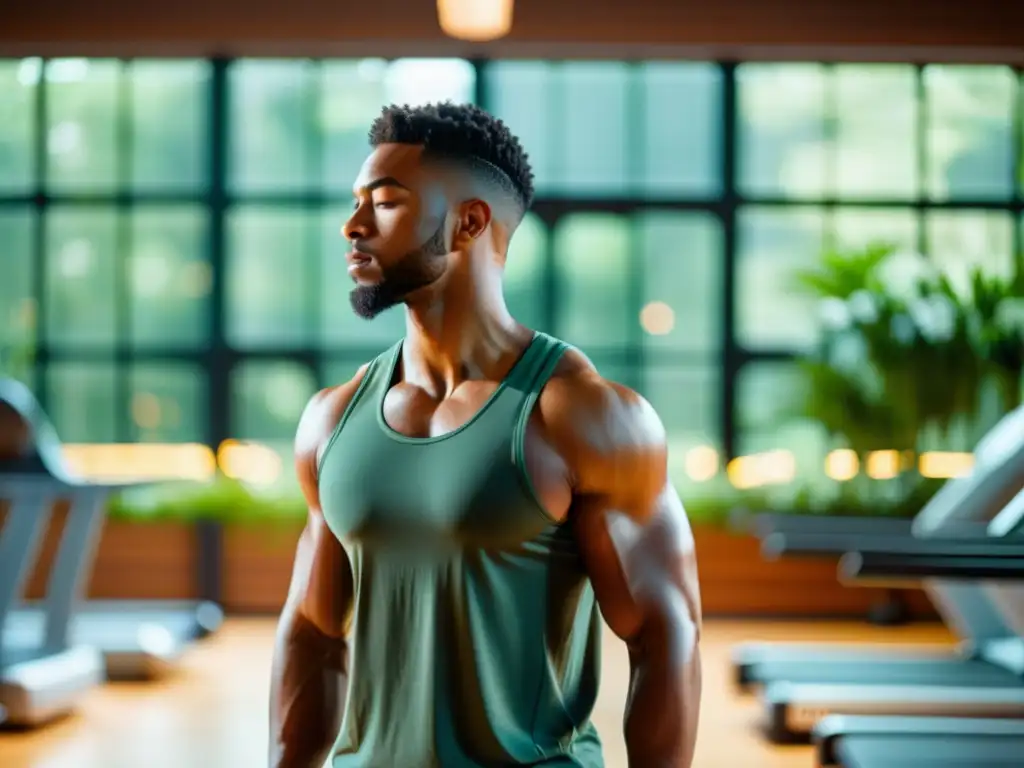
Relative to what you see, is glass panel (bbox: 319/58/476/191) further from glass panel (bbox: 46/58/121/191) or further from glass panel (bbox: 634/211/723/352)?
glass panel (bbox: 634/211/723/352)

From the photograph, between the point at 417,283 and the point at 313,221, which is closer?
the point at 417,283

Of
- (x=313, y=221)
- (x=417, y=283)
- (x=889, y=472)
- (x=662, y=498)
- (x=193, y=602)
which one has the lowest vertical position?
(x=193, y=602)

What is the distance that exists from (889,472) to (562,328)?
186cm

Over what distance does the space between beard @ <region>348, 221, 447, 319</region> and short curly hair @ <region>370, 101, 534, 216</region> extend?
2.4 inches

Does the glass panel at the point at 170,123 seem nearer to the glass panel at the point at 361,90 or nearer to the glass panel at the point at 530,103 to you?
the glass panel at the point at 361,90

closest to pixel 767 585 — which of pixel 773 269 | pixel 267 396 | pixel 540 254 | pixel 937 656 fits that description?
pixel 773 269

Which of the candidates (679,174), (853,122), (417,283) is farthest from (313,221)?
(417,283)

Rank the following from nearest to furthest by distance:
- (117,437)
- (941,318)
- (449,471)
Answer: (449,471) → (941,318) → (117,437)

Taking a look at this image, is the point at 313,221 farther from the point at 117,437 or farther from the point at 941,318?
the point at 941,318

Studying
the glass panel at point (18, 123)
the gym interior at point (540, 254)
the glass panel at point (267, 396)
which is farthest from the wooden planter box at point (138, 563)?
the glass panel at point (18, 123)

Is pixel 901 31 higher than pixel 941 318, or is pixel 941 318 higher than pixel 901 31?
pixel 901 31

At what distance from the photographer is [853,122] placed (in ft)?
22.9

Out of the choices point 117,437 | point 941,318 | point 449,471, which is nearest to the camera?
point 449,471

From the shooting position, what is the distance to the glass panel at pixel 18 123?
272 inches
